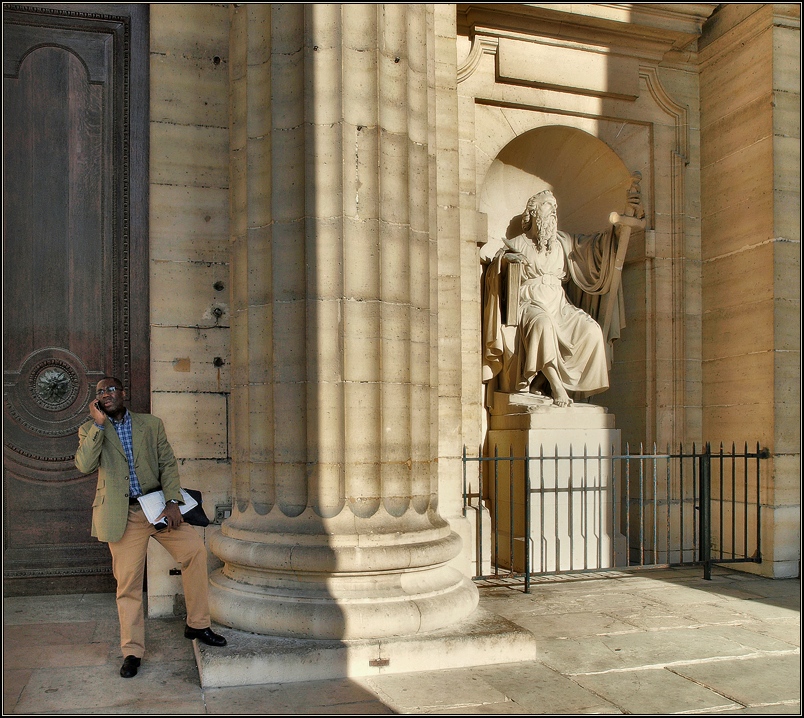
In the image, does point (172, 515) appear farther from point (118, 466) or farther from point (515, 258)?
point (515, 258)

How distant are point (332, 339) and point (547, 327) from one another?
3.76 meters

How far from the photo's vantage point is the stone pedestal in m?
7.65

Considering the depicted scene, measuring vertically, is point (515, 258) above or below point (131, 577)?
above

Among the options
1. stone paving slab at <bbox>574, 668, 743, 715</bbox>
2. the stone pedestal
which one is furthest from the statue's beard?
stone paving slab at <bbox>574, 668, 743, 715</bbox>

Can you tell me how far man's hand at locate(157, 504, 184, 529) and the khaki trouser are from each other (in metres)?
0.06

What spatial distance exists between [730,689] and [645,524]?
14.6 feet

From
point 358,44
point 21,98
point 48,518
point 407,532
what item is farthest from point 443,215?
point 48,518

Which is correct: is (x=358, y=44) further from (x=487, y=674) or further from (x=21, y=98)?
(x=487, y=674)

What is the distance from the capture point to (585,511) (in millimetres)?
7676

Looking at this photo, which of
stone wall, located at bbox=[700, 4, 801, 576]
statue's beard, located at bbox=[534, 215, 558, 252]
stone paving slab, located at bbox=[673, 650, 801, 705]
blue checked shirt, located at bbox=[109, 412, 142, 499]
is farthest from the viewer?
statue's beard, located at bbox=[534, 215, 558, 252]

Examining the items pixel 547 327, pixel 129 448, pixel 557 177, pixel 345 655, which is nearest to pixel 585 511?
pixel 547 327

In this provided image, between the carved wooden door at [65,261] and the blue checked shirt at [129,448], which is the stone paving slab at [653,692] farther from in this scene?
the carved wooden door at [65,261]

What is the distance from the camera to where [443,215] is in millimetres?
6797

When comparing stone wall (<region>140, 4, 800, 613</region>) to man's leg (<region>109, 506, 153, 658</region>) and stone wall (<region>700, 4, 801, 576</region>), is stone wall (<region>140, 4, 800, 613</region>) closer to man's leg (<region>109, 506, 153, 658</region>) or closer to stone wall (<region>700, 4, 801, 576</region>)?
stone wall (<region>700, 4, 801, 576</region>)
